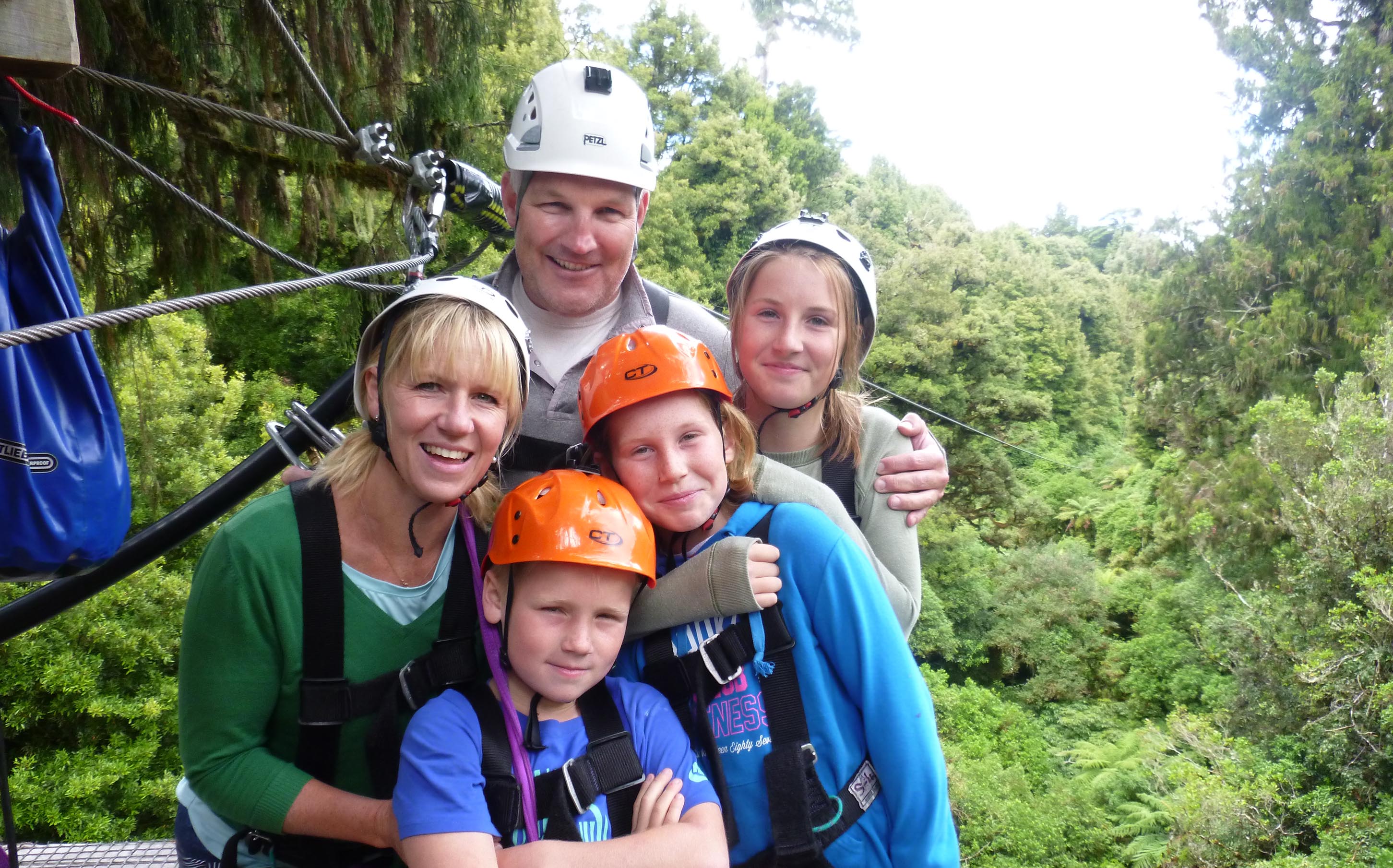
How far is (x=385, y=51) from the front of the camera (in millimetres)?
4105

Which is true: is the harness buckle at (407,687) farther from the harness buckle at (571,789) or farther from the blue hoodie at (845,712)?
the blue hoodie at (845,712)

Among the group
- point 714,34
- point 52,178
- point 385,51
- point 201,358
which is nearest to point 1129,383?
point 714,34

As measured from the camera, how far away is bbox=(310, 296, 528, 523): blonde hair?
6.17 feet

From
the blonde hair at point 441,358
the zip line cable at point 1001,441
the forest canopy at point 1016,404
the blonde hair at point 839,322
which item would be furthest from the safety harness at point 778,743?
the zip line cable at point 1001,441

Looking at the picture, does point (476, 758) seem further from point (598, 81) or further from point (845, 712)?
point (598, 81)

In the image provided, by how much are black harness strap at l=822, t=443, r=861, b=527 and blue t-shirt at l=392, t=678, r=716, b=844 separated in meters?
0.81

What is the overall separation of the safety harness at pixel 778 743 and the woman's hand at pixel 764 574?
46 mm

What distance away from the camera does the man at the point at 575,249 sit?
252cm

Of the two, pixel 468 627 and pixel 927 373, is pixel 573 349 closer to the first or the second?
pixel 468 627

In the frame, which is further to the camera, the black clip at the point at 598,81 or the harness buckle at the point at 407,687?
the black clip at the point at 598,81

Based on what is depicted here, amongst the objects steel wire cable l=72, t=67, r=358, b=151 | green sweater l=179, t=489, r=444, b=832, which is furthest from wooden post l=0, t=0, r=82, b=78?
steel wire cable l=72, t=67, r=358, b=151

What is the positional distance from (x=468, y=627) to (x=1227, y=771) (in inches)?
592

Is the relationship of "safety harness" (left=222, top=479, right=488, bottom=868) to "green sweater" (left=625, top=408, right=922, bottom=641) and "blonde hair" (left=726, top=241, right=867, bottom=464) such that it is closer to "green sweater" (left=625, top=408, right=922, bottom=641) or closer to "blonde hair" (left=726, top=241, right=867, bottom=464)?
"green sweater" (left=625, top=408, right=922, bottom=641)

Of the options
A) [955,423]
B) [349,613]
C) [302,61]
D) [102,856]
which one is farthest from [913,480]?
[955,423]
